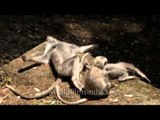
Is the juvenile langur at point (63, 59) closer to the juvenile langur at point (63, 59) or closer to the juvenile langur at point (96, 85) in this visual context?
the juvenile langur at point (63, 59)

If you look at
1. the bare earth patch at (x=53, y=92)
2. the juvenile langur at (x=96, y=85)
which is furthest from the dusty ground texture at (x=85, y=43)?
the juvenile langur at (x=96, y=85)

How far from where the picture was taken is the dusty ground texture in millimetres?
6027

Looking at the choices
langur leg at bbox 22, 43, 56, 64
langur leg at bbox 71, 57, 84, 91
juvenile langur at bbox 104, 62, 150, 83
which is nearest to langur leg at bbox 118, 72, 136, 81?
juvenile langur at bbox 104, 62, 150, 83

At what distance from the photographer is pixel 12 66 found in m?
6.88

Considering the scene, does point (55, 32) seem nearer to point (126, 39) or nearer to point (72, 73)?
point (126, 39)

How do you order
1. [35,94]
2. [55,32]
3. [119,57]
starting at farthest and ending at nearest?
[55,32]
[119,57]
[35,94]

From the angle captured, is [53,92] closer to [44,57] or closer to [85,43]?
[44,57]

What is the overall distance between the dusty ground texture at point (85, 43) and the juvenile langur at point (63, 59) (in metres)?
0.16

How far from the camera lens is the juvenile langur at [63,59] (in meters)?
6.22

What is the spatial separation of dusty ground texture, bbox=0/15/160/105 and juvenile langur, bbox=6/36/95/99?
0.16 meters

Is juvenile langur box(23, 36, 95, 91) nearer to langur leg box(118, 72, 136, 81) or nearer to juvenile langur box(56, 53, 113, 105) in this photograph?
juvenile langur box(56, 53, 113, 105)

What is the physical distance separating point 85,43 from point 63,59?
2.04 m
